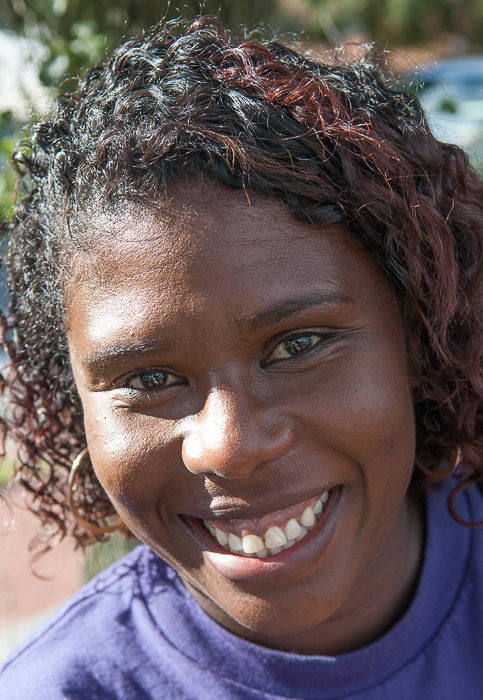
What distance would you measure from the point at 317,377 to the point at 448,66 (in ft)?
28.8

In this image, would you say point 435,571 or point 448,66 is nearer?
point 435,571

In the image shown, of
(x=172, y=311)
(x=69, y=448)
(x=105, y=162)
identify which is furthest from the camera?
(x=69, y=448)

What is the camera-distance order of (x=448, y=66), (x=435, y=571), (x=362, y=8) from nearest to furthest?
(x=435, y=571) → (x=448, y=66) → (x=362, y=8)

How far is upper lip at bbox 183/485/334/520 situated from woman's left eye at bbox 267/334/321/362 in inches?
11.7

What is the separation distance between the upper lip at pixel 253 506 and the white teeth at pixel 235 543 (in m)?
0.07

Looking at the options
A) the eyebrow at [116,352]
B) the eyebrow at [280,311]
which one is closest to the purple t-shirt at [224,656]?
the eyebrow at [116,352]

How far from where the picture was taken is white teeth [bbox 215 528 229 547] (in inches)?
61.9

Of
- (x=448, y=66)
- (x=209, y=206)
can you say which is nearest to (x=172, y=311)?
(x=209, y=206)

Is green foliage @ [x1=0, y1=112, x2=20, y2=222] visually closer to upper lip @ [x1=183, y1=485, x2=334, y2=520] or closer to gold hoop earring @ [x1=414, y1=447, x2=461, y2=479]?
upper lip @ [x1=183, y1=485, x2=334, y2=520]

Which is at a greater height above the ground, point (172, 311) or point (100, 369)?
point (172, 311)

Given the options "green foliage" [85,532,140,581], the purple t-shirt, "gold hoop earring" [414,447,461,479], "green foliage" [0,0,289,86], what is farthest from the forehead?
"green foliage" [85,532,140,581]

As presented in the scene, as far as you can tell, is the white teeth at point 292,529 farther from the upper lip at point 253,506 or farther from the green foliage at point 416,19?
the green foliage at point 416,19

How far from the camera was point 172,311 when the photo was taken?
1.38 metres

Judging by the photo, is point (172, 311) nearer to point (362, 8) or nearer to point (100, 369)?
point (100, 369)
